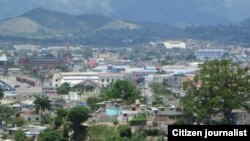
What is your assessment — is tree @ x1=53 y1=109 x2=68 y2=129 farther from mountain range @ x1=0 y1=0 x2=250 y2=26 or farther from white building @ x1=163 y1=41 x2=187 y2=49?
mountain range @ x1=0 y1=0 x2=250 y2=26

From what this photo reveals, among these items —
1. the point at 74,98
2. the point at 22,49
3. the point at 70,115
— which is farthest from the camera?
the point at 22,49

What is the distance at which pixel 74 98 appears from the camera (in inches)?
1289

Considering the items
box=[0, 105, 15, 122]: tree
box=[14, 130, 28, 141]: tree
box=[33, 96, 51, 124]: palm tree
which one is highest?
box=[33, 96, 51, 124]: palm tree

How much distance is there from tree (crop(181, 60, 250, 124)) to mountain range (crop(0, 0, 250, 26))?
156 metres

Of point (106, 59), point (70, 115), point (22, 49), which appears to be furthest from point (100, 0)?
point (70, 115)

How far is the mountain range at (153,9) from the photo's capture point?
589 feet

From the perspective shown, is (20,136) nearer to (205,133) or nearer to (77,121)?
(77,121)

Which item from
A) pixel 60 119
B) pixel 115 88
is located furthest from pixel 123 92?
pixel 60 119

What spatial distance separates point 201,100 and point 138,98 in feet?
23.4

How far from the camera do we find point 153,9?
18862 cm

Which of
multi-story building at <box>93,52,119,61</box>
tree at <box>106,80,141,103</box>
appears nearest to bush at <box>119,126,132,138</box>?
tree at <box>106,80,141,103</box>

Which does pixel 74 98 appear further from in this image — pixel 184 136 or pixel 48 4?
pixel 48 4

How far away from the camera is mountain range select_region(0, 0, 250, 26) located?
179500 millimetres

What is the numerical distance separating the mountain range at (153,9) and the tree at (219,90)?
156107 mm
